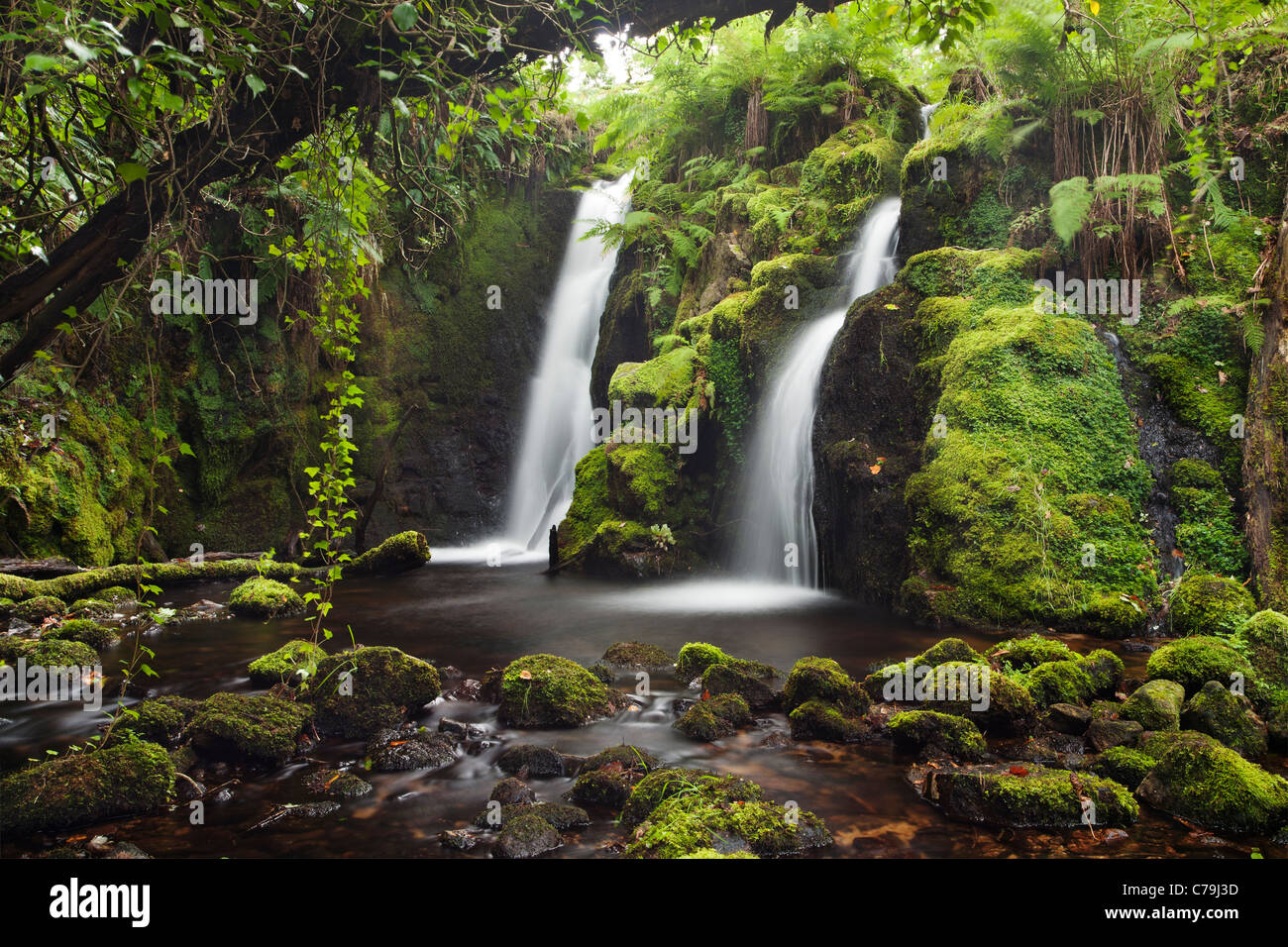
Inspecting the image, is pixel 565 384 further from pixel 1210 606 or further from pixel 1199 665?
pixel 1199 665

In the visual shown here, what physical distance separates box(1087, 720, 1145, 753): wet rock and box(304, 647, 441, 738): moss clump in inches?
169

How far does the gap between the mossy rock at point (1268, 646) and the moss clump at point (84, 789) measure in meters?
6.85

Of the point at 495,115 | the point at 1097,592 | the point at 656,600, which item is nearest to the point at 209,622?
the point at 656,600

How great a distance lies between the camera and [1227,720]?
14.9 ft

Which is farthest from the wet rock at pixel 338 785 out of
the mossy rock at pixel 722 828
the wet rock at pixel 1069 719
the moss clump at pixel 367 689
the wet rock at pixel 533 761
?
the wet rock at pixel 1069 719

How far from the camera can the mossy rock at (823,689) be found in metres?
5.29

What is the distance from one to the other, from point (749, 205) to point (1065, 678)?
10.5 meters

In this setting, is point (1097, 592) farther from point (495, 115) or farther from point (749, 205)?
point (749, 205)

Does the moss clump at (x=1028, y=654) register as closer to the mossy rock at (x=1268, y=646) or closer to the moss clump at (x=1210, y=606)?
the mossy rock at (x=1268, y=646)

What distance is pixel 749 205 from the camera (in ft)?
44.9

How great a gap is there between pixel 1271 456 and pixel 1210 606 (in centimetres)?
153

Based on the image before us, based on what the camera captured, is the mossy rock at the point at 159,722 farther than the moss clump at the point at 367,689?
No

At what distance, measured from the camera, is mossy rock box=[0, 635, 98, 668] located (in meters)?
6.18

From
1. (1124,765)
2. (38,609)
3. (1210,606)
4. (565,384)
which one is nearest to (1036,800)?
(1124,765)
